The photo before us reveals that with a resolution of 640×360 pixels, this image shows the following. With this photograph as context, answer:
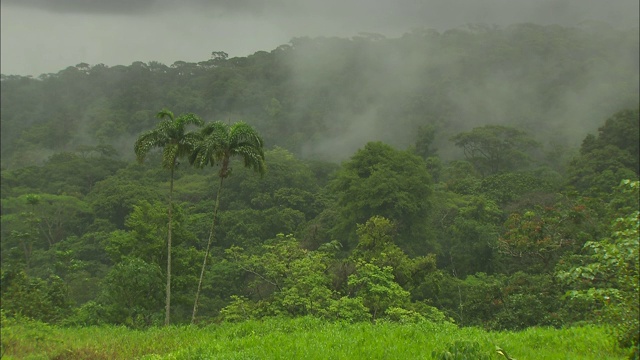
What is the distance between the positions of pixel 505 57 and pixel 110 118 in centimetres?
8079

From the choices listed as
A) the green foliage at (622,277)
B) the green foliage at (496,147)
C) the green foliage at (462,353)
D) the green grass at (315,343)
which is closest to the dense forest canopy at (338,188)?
the green foliage at (622,277)


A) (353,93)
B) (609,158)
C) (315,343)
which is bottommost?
(315,343)

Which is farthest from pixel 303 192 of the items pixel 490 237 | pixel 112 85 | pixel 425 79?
pixel 112 85

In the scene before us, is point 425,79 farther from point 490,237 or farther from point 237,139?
point 237,139

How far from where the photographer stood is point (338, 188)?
35.9 meters

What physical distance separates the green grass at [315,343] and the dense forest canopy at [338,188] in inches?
52.6

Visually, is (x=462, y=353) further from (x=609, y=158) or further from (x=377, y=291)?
(x=609, y=158)

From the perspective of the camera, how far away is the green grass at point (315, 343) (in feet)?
28.6

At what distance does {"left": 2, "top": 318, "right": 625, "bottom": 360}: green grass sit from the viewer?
8711 mm

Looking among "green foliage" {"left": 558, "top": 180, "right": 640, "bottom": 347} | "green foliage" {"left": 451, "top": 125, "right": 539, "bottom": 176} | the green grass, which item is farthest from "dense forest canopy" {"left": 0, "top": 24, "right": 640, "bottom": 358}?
the green grass

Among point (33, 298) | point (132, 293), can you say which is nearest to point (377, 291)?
point (132, 293)

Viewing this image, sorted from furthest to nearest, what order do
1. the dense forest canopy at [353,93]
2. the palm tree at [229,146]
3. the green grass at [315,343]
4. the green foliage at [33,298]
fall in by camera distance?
the dense forest canopy at [353,93] < the green foliage at [33,298] < the palm tree at [229,146] < the green grass at [315,343]

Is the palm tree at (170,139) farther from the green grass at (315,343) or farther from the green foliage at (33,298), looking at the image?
the green grass at (315,343)

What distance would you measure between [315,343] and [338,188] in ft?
86.9
